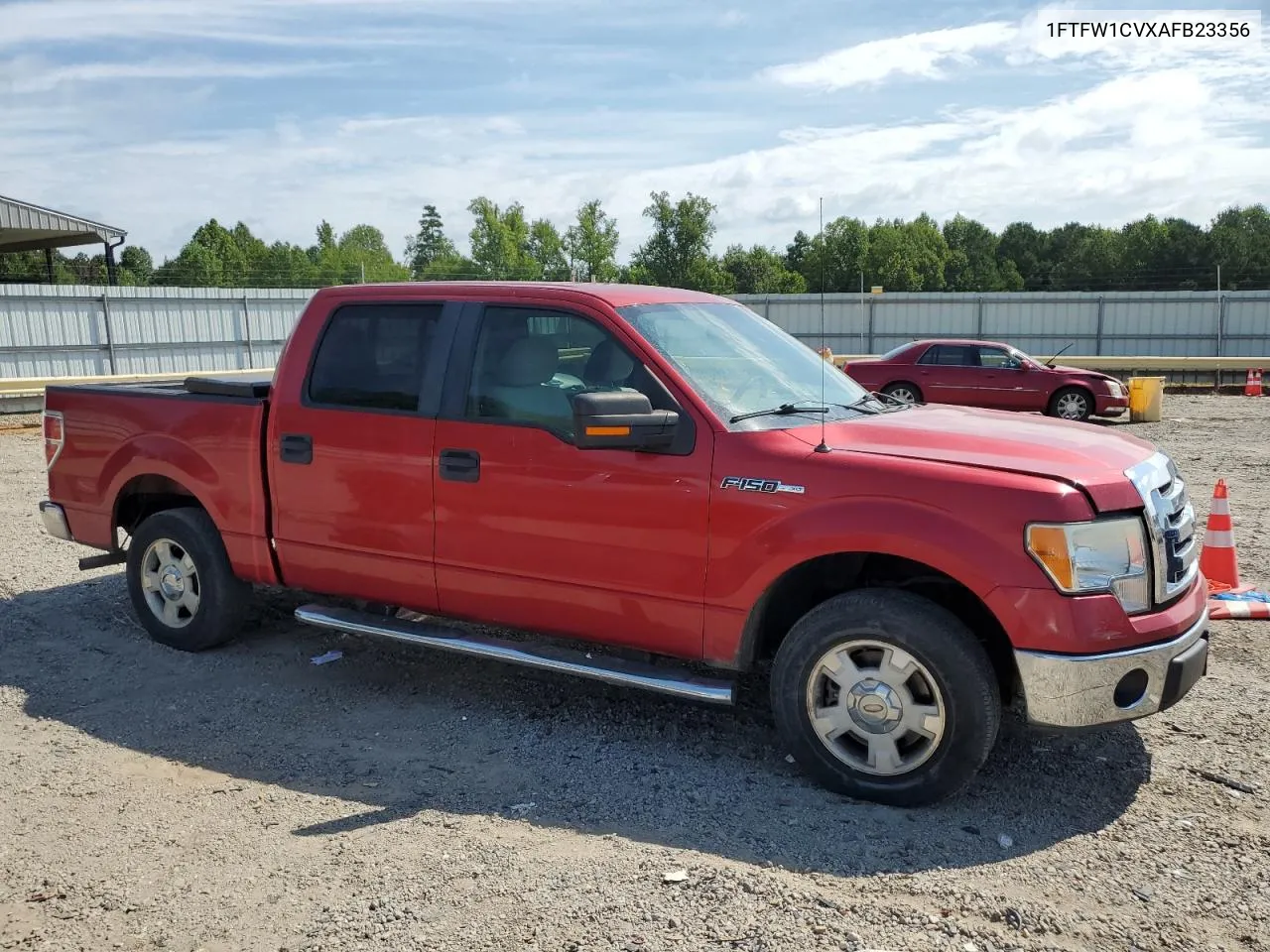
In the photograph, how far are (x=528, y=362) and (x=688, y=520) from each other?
A: 3.65 feet

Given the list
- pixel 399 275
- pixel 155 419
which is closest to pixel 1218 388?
pixel 155 419

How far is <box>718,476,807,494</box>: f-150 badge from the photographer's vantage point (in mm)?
4043

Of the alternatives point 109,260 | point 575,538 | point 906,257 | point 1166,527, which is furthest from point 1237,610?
point 906,257

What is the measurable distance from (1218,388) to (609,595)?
25172 mm

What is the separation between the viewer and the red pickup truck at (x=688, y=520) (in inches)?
148

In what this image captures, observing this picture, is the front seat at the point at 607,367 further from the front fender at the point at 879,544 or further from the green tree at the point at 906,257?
the green tree at the point at 906,257

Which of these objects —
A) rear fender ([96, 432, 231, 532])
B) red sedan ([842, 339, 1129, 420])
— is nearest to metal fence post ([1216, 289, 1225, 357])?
red sedan ([842, 339, 1129, 420])

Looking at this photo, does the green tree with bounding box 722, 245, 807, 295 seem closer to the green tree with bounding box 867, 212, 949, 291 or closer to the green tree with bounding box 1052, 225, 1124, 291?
the green tree with bounding box 867, 212, 949, 291

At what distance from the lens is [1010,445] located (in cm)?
418

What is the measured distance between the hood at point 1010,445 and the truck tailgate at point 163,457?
2.91 metres

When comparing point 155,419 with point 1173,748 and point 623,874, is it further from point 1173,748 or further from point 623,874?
point 1173,748

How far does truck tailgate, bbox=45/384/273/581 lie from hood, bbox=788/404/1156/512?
9.53 ft

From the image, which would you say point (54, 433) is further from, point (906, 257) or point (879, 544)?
point (906, 257)

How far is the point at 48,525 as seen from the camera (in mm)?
6430
